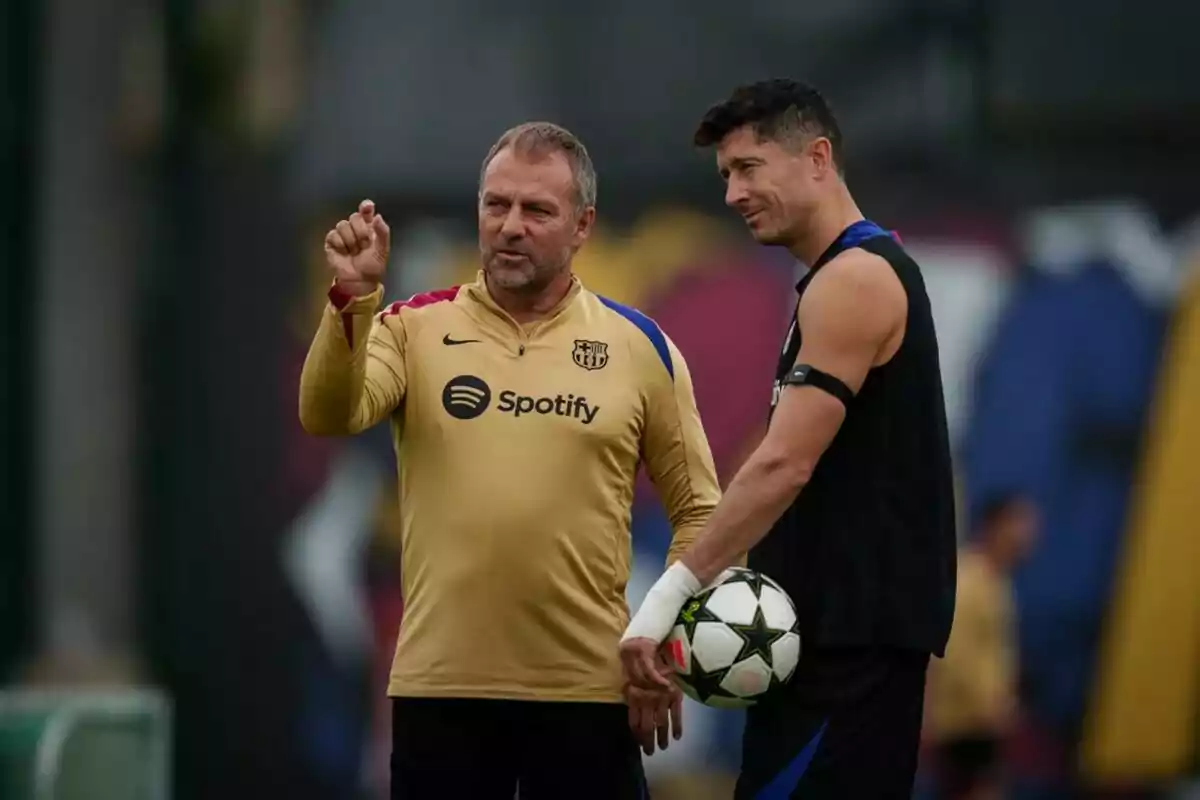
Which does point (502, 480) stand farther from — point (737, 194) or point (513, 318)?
point (737, 194)

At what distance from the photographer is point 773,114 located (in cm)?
555

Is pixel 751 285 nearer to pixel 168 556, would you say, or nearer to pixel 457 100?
pixel 457 100

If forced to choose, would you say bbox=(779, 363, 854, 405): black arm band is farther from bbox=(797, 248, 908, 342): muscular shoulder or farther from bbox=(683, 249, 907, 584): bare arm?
bbox=(797, 248, 908, 342): muscular shoulder

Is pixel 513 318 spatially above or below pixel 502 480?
above

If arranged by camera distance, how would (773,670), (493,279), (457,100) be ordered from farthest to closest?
1. (457,100)
2. (493,279)
3. (773,670)

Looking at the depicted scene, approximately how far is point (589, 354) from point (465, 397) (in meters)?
0.35

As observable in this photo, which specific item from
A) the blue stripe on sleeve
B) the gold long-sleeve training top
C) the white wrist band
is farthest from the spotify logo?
the white wrist band

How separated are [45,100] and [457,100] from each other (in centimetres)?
264

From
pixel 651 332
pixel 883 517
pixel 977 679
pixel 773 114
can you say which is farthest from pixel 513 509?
pixel 977 679

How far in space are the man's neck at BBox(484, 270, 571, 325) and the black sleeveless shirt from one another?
68cm

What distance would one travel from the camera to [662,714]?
5.62 m

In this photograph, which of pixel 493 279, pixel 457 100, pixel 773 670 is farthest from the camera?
pixel 457 100

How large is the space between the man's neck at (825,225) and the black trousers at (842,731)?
0.99 meters

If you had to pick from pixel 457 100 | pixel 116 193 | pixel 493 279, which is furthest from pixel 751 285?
pixel 493 279
